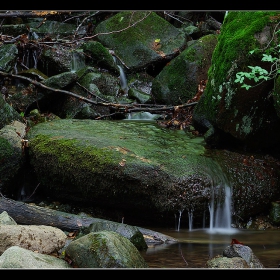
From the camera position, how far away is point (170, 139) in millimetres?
7297

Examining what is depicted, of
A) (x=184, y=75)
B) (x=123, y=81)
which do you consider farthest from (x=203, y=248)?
(x=123, y=81)

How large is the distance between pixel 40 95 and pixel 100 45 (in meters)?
3.04

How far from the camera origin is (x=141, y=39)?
1236 centimetres

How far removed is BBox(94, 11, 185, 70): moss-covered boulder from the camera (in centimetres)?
1225

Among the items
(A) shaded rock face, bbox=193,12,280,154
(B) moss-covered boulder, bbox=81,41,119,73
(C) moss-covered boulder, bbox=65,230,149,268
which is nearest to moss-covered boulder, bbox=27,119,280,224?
(A) shaded rock face, bbox=193,12,280,154

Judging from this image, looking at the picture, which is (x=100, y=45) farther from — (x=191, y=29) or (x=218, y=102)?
(x=218, y=102)

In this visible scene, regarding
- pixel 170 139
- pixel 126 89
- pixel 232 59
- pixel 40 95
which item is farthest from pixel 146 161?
pixel 126 89

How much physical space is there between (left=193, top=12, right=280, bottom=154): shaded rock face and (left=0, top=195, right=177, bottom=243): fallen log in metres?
2.23

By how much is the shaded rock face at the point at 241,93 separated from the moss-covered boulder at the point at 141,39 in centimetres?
528

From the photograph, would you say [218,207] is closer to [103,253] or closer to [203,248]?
[203,248]

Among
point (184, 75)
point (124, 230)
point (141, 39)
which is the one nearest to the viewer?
point (124, 230)

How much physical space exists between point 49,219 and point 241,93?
321 cm

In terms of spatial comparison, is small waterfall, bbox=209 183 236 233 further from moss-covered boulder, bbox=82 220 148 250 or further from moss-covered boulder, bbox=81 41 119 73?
moss-covered boulder, bbox=81 41 119 73

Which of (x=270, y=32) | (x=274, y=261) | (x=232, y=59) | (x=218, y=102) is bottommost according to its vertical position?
(x=274, y=261)
